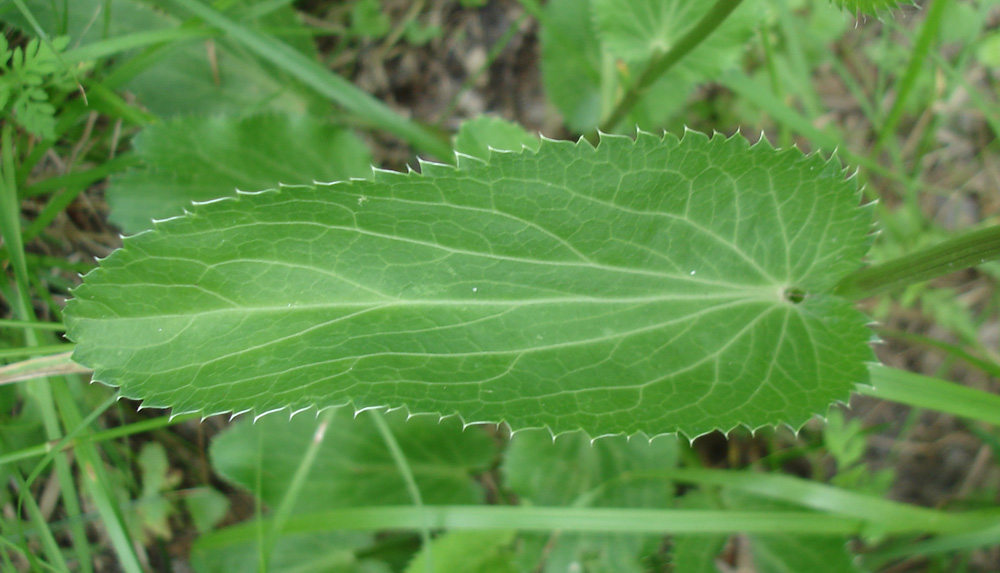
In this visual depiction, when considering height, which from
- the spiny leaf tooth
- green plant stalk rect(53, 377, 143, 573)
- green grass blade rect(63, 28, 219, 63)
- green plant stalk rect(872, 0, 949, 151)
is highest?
green plant stalk rect(872, 0, 949, 151)

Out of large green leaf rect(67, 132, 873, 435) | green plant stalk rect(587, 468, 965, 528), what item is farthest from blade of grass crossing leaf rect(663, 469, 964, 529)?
large green leaf rect(67, 132, 873, 435)

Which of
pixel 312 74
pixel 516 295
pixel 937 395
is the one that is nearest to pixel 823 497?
pixel 937 395

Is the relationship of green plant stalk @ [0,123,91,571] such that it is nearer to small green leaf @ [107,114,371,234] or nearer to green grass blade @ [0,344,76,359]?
green grass blade @ [0,344,76,359]

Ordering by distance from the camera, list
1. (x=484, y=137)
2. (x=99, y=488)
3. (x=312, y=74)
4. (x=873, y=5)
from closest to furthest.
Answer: (x=873, y=5) < (x=99, y=488) < (x=312, y=74) < (x=484, y=137)

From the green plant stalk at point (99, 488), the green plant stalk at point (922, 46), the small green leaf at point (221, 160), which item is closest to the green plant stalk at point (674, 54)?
the green plant stalk at point (922, 46)

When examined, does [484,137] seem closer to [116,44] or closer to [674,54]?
[674,54]

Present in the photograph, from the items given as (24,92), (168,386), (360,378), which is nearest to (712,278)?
(360,378)
